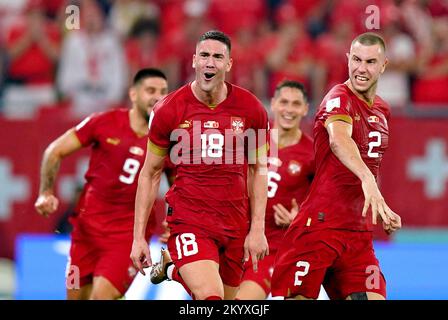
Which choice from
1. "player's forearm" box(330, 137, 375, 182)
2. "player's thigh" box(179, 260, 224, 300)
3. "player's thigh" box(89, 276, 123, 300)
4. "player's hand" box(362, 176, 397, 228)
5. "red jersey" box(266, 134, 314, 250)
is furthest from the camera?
"red jersey" box(266, 134, 314, 250)

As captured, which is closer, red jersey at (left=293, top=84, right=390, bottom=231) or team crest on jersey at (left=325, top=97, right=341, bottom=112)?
team crest on jersey at (left=325, top=97, right=341, bottom=112)

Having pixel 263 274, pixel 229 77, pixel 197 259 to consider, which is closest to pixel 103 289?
pixel 263 274

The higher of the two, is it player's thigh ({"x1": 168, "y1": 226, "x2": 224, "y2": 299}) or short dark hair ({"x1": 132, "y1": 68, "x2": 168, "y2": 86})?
short dark hair ({"x1": 132, "y1": 68, "x2": 168, "y2": 86})

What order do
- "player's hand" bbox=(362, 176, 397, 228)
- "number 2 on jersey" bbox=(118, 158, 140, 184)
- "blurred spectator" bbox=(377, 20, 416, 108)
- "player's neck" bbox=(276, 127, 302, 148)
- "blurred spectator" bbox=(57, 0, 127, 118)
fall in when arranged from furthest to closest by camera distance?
"blurred spectator" bbox=(377, 20, 416, 108)
"blurred spectator" bbox=(57, 0, 127, 118)
"player's neck" bbox=(276, 127, 302, 148)
"number 2 on jersey" bbox=(118, 158, 140, 184)
"player's hand" bbox=(362, 176, 397, 228)

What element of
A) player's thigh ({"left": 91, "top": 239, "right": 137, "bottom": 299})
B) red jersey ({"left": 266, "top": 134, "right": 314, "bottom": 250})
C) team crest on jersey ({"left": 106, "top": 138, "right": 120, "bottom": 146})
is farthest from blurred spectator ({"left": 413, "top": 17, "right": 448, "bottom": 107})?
player's thigh ({"left": 91, "top": 239, "right": 137, "bottom": 299})

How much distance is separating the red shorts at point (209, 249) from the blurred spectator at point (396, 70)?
25.4 feet

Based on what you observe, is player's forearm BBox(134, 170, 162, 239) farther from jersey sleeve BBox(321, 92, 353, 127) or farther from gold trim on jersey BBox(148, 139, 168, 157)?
jersey sleeve BBox(321, 92, 353, 127)

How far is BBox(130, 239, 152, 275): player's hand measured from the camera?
8.61m

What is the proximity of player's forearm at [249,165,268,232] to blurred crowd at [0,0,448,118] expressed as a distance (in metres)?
6.58

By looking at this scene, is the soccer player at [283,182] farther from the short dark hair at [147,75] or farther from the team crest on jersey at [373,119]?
the team crest on jersey at [373,119]

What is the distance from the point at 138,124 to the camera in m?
10.6
